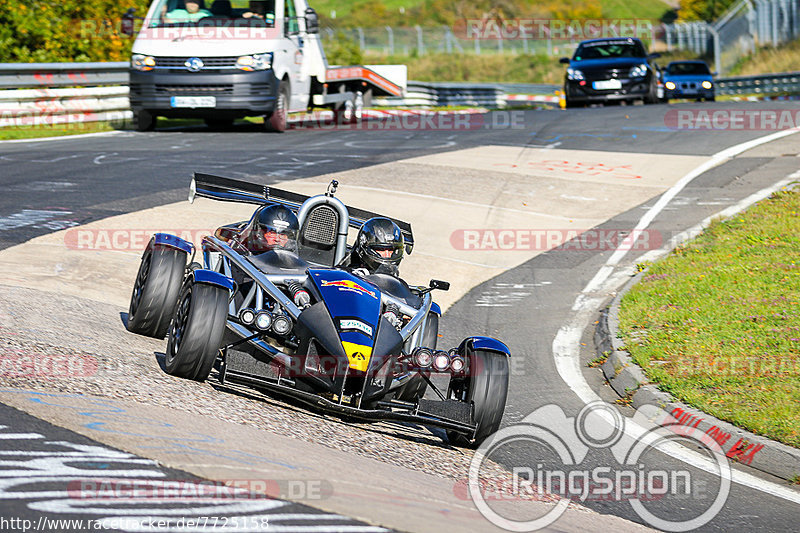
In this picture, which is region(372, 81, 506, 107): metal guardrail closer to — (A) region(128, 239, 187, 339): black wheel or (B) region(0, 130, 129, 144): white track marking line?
(B) region(0, 130, 129, 144): white track marking line

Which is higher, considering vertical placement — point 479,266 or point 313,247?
point 313,247

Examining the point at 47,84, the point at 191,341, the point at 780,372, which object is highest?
the point at 47,84

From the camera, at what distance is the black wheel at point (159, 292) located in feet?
26.9

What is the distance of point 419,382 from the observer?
754cm

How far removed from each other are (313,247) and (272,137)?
44.8 ft

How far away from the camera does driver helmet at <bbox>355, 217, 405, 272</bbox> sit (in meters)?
7.99

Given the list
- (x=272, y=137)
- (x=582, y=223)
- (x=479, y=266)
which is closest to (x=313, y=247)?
(x=479, y=266)

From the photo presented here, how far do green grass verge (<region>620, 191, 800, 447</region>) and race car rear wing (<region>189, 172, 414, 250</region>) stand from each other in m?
2.64

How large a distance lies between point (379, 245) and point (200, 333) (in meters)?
1.74

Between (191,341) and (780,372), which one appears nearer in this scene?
(191,341)

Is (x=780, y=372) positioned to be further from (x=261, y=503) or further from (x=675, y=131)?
(x=675, y=131)

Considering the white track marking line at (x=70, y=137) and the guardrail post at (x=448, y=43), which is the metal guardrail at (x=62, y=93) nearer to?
the white track marking line at (x=70, y=137)

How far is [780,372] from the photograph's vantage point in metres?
8.62

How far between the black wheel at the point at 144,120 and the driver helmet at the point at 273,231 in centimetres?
1384
